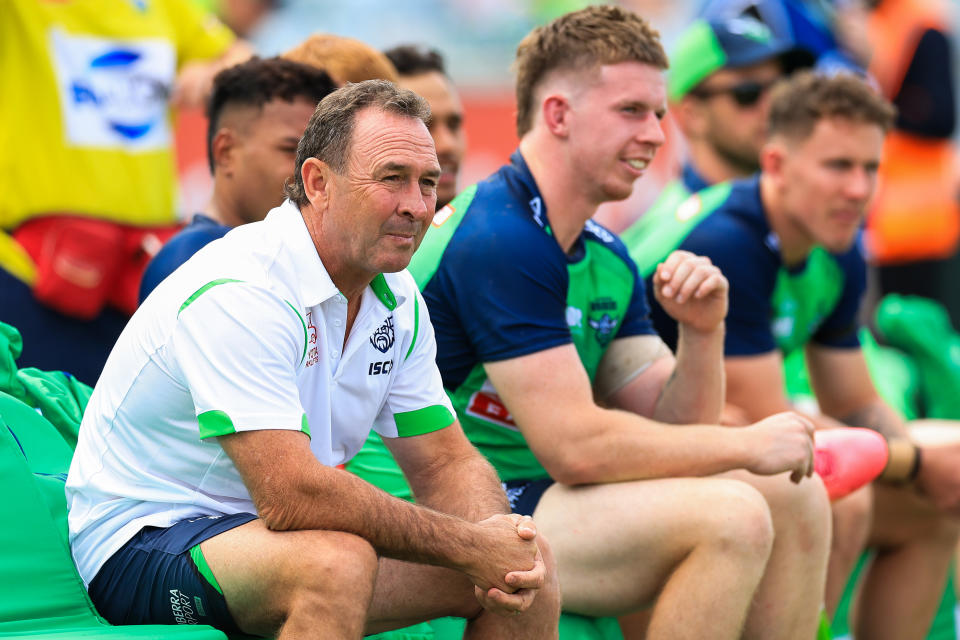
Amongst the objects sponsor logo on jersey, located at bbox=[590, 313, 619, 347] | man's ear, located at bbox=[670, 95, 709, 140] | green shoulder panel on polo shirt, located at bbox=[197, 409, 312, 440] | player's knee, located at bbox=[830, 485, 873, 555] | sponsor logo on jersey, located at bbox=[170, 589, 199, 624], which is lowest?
player's knee, located at bbox=[830, 485, 873, 555]

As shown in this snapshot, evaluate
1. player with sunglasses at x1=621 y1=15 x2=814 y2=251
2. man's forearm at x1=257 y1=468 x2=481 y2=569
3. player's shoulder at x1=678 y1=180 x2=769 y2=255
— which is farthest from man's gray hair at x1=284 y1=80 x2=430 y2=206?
player with sunglasses at x1=621 y1=15 x2=814 y2=251

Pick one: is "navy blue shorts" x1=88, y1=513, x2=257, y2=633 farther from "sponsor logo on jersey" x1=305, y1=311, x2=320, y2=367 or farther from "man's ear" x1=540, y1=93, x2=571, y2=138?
"man's ear" x1=540, y1=93, x2=571, y2=138

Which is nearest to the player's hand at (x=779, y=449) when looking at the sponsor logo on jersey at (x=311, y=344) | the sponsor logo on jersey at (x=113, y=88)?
the sponsor logo on jersey at (x=311, y=344)

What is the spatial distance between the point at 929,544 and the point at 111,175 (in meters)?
3.14

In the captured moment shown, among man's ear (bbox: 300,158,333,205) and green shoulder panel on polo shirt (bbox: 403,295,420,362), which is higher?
man's ear (bbox: 300,158,333,205)

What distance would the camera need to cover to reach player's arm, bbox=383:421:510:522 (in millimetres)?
2877

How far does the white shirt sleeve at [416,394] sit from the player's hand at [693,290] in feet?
2.31

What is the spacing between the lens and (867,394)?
471cm

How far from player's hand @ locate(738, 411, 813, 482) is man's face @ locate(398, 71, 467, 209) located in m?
1.51

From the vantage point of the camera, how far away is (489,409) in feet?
11.6

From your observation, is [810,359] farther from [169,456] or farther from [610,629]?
[169,456]

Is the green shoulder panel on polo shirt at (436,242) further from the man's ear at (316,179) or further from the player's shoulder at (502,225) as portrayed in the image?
the man's ear at (316,179)

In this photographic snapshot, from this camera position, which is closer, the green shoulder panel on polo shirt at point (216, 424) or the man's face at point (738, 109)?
the green shoulder panel on polo shirt at point (216, 424)

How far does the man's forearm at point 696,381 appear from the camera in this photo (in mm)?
3480
